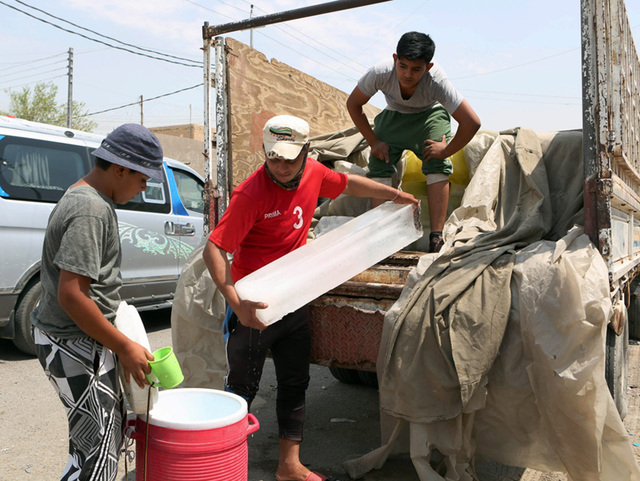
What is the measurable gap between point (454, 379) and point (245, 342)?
1.00 meters

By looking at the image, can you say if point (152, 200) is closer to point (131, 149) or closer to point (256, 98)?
point (256, 98)

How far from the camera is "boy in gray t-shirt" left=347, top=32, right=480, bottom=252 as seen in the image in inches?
138

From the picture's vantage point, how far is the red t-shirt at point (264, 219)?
2.58 meters

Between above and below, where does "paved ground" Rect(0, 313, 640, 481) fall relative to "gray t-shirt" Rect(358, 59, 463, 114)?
below

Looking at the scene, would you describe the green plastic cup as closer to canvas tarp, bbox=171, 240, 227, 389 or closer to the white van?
canvas tarp, bbox=171, 240, 227, 389


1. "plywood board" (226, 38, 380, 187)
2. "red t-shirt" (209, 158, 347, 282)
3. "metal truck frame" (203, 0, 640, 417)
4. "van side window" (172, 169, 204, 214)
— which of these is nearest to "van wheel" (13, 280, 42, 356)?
"van side window" (172, 169, 204, 214)

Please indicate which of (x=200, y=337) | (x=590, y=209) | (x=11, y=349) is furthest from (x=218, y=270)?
(x=11, y=349)

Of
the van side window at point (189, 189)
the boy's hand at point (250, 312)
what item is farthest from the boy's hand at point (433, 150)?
the van side window at point (189, 189)

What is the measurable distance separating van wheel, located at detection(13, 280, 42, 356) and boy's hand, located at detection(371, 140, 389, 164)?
326 centimetres

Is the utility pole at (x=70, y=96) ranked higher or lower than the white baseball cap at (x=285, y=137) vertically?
higher

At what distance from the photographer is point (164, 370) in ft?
6.31

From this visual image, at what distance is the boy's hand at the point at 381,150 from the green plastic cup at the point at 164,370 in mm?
2437

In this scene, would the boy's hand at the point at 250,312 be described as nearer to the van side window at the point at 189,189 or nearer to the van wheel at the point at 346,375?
the van wheel at the point at 346,375

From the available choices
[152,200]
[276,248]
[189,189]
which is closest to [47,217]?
[152,200]
